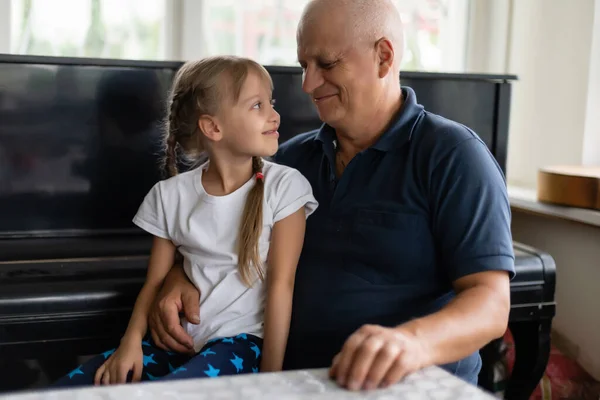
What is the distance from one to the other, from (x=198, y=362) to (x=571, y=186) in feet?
4.66

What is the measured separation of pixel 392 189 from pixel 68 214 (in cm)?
89

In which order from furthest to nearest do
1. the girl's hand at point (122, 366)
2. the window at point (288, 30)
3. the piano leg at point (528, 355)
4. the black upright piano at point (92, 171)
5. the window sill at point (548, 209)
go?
the window at point (288, 30) → the window sill at point (548, 209) → the piano leg at point (528, 355) → the black upright piano at point (92, 171) → the girl's hand at point (122, 366)

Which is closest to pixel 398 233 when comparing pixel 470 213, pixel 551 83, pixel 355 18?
pixel 470 213

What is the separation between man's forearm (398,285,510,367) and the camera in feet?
3.34

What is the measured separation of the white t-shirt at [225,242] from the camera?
1.43 m

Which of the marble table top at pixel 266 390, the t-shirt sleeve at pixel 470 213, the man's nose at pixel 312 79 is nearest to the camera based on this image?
the marble table top at pixel 266 390

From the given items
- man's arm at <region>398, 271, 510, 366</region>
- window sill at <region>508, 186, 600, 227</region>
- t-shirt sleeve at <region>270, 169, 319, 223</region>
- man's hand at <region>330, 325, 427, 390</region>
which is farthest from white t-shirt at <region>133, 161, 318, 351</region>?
window sill at <region>508, 186, 600, 227</region>

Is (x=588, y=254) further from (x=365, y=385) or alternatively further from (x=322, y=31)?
(x=365, y=385)

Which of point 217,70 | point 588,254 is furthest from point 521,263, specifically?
point 217,70

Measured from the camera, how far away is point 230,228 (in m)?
1.44

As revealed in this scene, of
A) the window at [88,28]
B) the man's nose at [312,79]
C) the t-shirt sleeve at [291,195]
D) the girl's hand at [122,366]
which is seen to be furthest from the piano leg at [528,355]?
the window at [88,28]

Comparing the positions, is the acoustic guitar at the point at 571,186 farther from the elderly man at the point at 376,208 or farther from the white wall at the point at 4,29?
the white wall at the point at 4,29

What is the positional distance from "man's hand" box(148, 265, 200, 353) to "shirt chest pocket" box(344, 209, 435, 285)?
0.31 meters

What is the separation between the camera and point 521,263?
183cm
